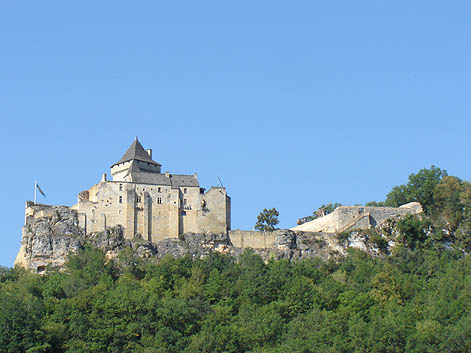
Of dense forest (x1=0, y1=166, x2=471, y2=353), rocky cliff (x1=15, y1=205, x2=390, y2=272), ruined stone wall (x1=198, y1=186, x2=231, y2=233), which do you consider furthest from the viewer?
ruined stone wall (x1=198, y1=186, x2=231, y2=233)

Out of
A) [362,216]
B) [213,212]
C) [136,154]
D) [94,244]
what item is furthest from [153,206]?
[362,216]

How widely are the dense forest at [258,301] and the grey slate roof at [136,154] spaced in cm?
859

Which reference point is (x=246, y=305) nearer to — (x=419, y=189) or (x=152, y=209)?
(x=152, y=209)

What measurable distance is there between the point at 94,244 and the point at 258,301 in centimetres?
1276

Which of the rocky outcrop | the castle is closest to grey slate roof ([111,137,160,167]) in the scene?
the castle

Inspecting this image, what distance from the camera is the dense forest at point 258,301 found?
65.2 m

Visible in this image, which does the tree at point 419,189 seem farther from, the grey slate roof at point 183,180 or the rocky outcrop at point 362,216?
the grey slate roof at point 183,180

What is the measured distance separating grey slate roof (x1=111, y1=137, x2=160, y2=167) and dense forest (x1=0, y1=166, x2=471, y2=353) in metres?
8.59

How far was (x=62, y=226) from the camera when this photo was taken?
78750 mm

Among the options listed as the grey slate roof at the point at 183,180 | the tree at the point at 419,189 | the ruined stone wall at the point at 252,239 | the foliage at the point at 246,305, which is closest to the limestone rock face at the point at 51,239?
the foliage at the point at 246,305

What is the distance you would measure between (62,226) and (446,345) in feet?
96.4

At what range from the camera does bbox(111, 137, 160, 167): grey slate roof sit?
82.9 m

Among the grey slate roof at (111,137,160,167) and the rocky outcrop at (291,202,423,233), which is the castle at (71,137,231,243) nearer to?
the grey slate roof at (111,137,160,167)

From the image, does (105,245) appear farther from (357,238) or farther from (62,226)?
(357,238)
